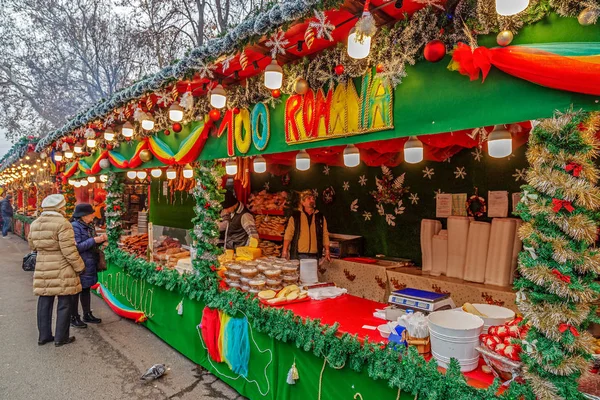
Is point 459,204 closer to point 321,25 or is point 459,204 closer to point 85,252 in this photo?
point 321,25

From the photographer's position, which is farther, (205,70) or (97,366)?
(97,366)

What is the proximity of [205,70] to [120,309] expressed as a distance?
5.04m

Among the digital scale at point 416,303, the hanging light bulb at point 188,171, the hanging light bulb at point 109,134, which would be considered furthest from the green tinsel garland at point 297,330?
the hanging light bulb at point 109,134

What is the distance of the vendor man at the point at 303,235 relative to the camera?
6655 mm

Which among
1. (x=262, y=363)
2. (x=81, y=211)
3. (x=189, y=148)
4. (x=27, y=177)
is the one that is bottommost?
(x=262, y=363)

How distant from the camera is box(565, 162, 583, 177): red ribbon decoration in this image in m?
1.79

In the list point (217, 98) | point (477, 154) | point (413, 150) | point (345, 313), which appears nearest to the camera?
point (413, 150)

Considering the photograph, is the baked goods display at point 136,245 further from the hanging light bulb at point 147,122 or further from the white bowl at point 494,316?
the white bowl at point 494,316

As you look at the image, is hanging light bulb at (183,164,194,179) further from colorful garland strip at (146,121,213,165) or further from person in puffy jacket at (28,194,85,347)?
person in puffy jacket at (28,194,85,347)

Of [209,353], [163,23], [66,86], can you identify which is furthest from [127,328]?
[66,86]

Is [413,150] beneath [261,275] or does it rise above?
above

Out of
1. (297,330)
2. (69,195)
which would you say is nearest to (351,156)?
(297,330)

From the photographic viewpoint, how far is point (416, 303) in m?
3.20

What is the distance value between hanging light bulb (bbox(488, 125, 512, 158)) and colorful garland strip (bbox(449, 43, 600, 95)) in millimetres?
1068
